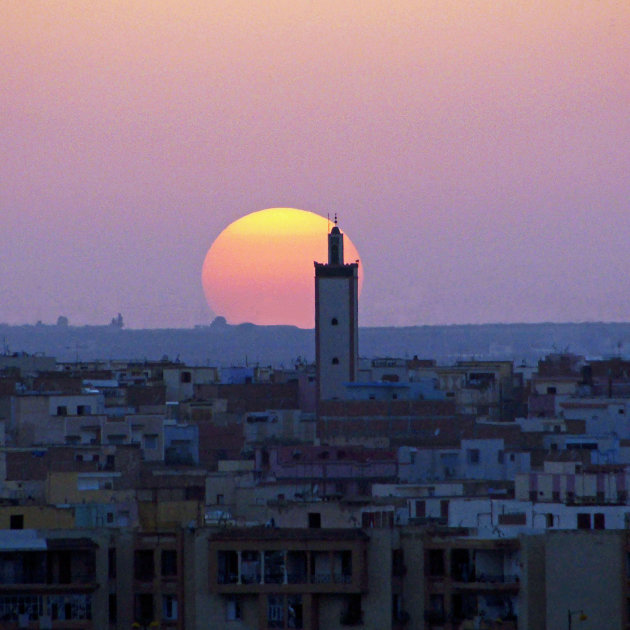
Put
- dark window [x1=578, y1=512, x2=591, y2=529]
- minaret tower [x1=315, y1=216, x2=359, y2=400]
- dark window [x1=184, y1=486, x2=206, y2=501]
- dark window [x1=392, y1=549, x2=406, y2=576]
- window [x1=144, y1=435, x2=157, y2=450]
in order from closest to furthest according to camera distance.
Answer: dark window [x1=392, y1=549, x2=406, y2=576] < dark window [x1=578, y1=512, x2=591, y2=529] < dark window [x1=184, y1=486, x2=206, y2=501] < window [x1=144, y1=435, x2=157, y2=450] < minaret tower [x1=315, y1=216, x2=359, y2=400]

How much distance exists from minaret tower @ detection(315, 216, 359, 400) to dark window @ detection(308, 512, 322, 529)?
28833mm

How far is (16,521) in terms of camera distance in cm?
2855

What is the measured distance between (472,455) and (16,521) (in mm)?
16287

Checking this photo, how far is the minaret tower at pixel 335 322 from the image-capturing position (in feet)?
192

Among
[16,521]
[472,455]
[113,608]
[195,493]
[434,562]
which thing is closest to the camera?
[434,562]

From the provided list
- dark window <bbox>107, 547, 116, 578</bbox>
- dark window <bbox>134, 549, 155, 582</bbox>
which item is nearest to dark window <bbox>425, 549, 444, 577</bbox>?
dark window <bbox>134, 549, 155, 582</bbox>

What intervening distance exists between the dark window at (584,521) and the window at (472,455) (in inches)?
596

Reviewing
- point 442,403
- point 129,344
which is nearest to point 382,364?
point 442,403

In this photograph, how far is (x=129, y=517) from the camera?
30.5 m

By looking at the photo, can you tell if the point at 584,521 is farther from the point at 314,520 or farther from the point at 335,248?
the point at 335,248

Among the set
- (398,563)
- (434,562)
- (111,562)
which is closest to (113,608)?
(111,562)

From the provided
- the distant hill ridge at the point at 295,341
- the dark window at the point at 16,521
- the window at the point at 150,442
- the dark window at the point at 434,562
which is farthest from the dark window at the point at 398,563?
the distant hill ridge at the point at 295,341

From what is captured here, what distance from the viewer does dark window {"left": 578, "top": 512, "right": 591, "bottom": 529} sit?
28031 millimetres

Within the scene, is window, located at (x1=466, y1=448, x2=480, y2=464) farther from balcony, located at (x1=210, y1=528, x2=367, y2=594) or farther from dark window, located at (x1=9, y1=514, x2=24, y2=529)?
balcony, located at (x1=210, y1=528, x2=367, y2=594)
